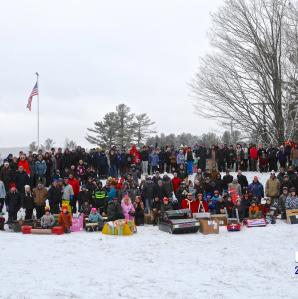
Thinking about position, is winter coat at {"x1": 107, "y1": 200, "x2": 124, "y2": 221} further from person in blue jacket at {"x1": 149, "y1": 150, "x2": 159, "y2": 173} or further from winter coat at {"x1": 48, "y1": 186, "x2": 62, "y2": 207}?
person in blue jacket at {"x1": 149, "y1": 150, "x2": 159, "y2": 173}

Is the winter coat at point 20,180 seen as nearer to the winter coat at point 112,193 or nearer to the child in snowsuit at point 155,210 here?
the winter coat at point 112,193

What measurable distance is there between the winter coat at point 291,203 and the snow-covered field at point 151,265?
175cm

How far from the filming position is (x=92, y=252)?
13.7m

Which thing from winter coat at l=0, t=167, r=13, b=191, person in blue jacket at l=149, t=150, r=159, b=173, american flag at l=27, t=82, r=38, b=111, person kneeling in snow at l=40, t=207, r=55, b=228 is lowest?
person kneeling in snow at l=40, t=207, r=55, b=228

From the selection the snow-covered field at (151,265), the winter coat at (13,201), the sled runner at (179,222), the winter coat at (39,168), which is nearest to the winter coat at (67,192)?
the winter coat at (13,201)

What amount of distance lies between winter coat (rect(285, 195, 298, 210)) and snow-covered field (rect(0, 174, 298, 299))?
1.75m

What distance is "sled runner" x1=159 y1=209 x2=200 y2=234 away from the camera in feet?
53.9

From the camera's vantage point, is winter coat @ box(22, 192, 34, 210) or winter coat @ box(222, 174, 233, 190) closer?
winter coat @ box(22, 192, 34, 210)

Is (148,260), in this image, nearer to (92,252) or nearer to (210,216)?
(92,252)

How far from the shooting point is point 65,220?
16.9m

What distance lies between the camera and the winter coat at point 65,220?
1683cm

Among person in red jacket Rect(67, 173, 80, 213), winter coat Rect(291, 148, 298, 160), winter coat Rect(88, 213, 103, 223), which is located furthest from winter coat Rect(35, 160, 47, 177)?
winter coat Rect(291, 148, 298, 160)

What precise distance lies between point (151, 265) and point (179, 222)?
13.5ft

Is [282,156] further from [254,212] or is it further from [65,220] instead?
Answer: [65,220]
